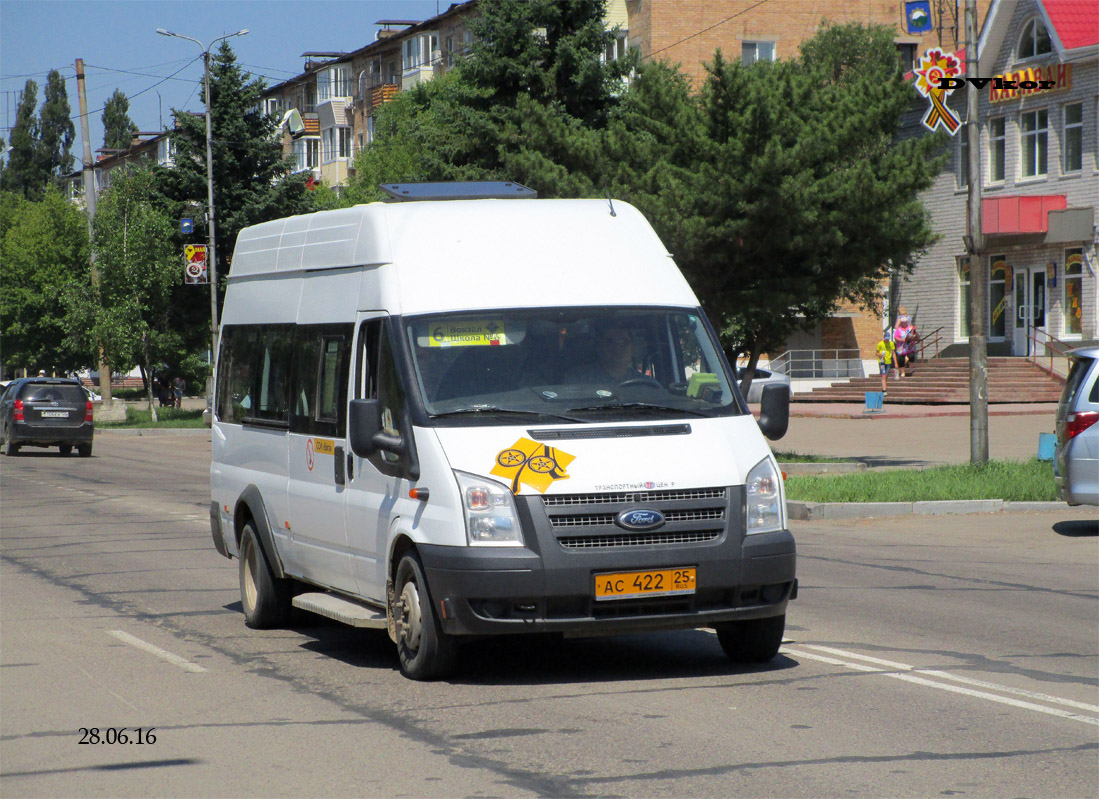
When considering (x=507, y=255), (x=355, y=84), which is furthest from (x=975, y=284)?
(x=355, y=84)

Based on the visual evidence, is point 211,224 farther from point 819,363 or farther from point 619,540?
point 619,540

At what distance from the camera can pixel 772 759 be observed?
5883 mm

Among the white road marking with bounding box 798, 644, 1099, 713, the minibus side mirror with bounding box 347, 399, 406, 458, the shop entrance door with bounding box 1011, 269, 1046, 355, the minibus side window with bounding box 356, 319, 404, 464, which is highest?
the shop entrance door with bounding box 1011, 269, 1046, 355

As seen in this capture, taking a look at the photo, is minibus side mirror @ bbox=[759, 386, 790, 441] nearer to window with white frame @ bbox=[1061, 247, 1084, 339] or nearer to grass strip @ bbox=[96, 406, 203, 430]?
window with white frame @ bbox=[1061, 247, 1084, 339]

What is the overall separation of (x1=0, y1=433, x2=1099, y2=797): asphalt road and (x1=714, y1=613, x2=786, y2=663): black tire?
0.39ft

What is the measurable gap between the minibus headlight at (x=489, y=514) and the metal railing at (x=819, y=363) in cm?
4783

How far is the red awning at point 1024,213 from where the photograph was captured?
44.3 metres

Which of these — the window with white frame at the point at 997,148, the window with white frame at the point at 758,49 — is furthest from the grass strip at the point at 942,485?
the window with white frame at the point at 758,49

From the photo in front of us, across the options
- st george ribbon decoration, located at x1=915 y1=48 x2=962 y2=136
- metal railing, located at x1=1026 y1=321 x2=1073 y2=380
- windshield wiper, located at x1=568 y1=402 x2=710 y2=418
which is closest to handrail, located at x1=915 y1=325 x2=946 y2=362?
metal railing, located at x1=1026 y1=321 x2=1073 y2=380

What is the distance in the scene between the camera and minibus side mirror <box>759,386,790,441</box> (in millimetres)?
8250

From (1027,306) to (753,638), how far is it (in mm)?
41196

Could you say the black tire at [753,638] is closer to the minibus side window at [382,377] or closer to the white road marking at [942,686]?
the white road marking at [942,686]

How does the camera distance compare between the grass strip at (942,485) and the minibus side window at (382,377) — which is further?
the grass strip at (942,485)

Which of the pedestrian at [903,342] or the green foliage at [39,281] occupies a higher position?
the green foliage at [39,281]
